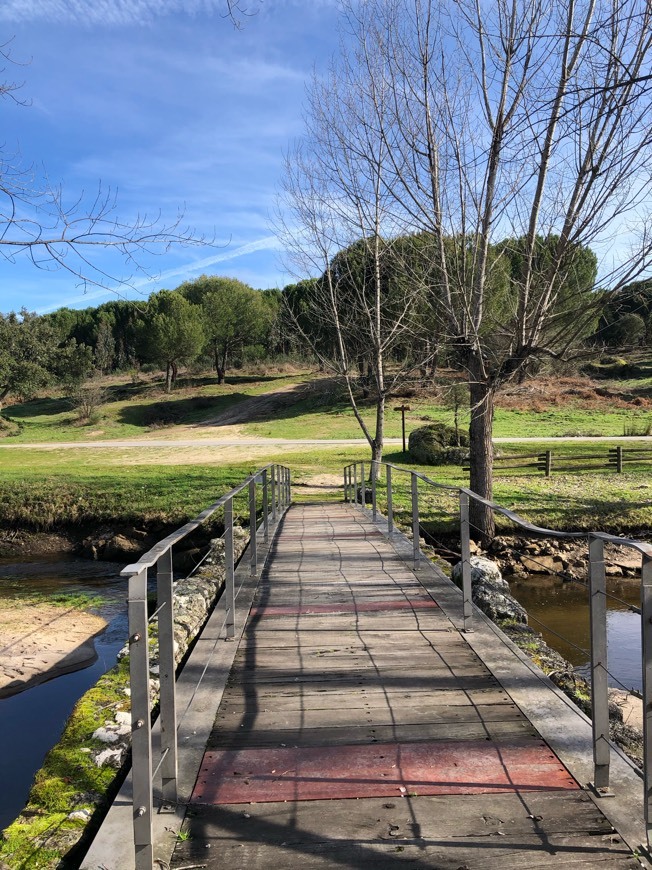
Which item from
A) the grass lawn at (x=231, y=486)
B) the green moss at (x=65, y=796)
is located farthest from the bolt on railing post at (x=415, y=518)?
the grass lawn at (x=231, y=486)

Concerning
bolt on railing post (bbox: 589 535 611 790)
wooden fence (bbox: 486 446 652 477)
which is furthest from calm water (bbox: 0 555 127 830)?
wooden fence (bbox: 486 446 652 477)

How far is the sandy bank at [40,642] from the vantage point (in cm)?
822

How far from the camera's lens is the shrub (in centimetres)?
2212

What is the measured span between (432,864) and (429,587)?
413 cm

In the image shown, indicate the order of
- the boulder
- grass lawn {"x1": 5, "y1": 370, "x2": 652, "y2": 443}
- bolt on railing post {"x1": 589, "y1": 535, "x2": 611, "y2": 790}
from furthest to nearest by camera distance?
grass lawn {"x1": 5, "y1": 370, "x2": 652, "y2": 443} → the boulder → bolt on railing post {"x1": 589, "y1": 535, "x2": 611, "y2": 790}

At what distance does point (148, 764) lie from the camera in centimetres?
237

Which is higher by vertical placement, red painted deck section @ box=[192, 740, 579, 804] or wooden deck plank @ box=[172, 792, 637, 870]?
wooden deck plank @ box=[172, 792, 637, 870]

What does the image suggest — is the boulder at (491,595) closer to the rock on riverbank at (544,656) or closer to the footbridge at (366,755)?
the rock on riverbank at (544,656)

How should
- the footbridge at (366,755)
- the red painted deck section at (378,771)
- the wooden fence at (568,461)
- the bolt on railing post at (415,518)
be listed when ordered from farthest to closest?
1. the wooden fence at (568,461)
2. the bolt on railing post at (415,518)
3. the red painted deck section at (378,771)
4. the footbridge at (366,755)

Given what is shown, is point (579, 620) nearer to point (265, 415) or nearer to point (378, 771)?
point (378, 771)

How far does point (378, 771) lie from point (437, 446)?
772 inches

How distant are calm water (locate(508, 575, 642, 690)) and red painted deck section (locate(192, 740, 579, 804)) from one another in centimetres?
417

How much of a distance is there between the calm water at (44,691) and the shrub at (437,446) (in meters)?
11.2

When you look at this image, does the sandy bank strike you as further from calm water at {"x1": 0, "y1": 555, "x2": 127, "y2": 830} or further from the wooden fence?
the wooden fence
